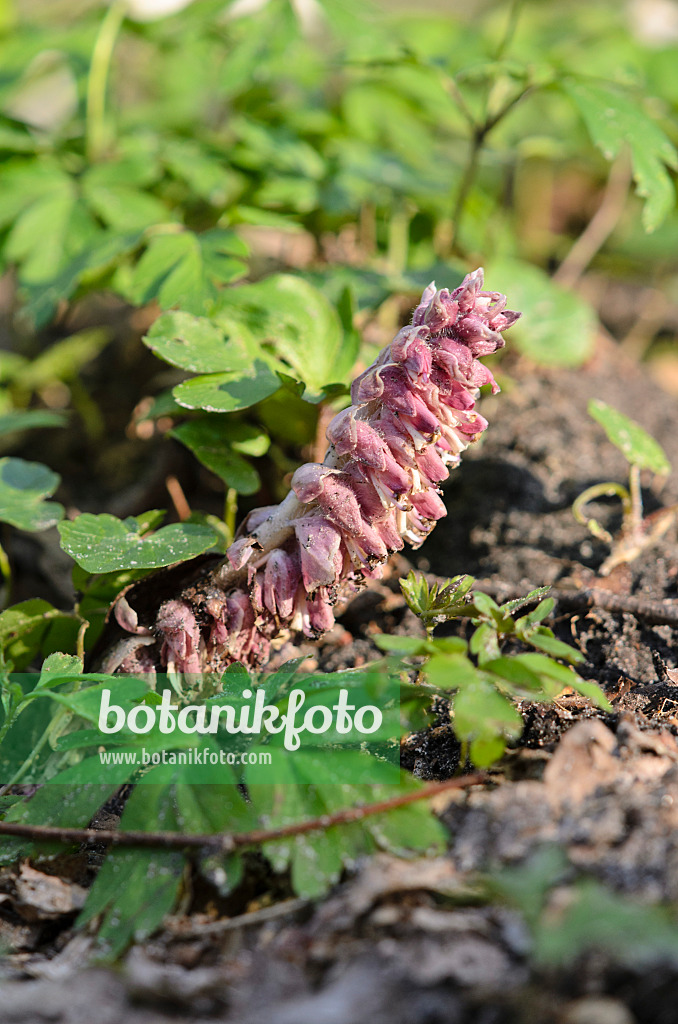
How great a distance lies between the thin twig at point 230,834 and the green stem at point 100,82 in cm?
248

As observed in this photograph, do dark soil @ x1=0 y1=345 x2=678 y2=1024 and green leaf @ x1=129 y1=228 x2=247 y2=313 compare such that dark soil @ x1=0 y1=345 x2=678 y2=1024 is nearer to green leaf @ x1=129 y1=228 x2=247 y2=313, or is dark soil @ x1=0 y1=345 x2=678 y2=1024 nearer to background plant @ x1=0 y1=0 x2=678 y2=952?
background plant @ x1=0 y1=0 x2=678 y2=952

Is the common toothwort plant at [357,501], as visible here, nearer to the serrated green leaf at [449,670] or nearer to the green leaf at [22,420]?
the serrated green leaf at [449,670]

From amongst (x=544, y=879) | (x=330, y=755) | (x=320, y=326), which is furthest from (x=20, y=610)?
(x=544, y=879)

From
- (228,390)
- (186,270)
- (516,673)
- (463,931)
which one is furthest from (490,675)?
(186,270)

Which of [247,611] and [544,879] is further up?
[544,879]

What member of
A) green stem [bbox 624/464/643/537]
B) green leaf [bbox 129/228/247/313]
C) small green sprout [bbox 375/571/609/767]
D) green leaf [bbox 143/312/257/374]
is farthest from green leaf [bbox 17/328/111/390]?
small green sprout [bbox 375/571/609/767]

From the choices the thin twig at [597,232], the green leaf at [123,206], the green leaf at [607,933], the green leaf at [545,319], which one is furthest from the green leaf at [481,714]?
the thin twig at [597,232]

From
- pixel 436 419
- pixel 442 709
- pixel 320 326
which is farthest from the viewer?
pixel 320 326

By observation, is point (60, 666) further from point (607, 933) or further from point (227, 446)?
point (607, 933)

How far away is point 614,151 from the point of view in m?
1.99

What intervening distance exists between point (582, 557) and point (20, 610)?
53.9 inches

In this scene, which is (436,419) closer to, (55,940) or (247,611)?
(247,611)

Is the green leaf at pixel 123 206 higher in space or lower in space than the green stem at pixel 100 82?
lower

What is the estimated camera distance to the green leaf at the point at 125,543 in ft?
4.71
